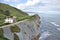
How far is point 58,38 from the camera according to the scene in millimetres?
116875

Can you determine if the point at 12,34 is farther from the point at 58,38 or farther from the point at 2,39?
the point at 58,38

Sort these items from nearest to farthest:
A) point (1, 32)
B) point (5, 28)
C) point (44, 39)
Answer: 1. point (1, 32)
2. point (5, 28)
3. point (44, 39)

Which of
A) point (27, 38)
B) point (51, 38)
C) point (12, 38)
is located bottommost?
point (51, 38)

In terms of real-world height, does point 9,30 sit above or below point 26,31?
above

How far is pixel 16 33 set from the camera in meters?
62.2

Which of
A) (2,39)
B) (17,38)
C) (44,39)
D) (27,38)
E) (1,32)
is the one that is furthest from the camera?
(44,39)

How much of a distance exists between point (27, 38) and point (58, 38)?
43.7 m

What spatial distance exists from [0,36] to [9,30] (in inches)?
352

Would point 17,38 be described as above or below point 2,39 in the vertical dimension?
below

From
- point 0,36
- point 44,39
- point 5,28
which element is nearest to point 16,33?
point 5,28

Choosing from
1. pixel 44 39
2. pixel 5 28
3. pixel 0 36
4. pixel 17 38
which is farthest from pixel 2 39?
pixel 44 39

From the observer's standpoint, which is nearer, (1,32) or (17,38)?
(1,32)

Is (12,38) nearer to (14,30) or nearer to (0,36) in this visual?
(14,30)

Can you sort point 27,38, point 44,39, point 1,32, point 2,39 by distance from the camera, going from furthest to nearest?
point 44,39 → point 27,38 → point 1,32 → point 2,39
